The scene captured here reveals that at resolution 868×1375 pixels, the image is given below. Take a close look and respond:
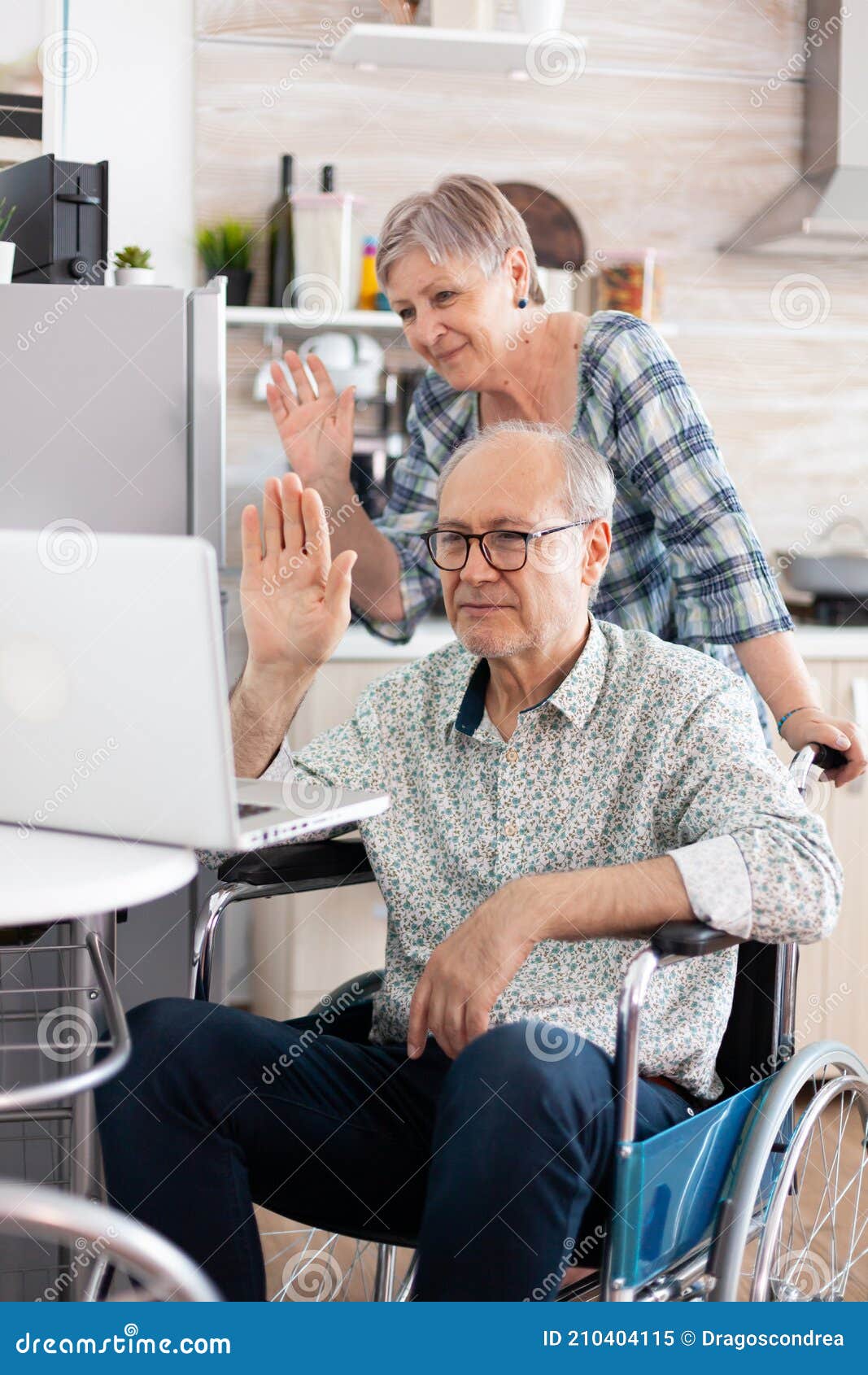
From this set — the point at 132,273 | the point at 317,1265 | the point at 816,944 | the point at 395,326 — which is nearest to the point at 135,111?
the point at 395,326

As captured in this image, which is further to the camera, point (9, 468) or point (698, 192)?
point (698, 192)

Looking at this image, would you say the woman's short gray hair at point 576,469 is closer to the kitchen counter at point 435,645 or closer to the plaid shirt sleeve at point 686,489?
the plaid shirt sleeve at point 686,489

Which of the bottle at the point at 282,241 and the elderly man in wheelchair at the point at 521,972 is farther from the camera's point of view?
the bottle at the point at 282,241

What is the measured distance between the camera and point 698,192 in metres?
3.25

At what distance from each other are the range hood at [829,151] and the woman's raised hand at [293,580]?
2.03m

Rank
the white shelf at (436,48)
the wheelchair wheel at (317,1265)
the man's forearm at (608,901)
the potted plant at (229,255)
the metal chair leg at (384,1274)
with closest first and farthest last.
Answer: the man's forearm at (608,901), the metal chair leg at (384,1274), the wheelchair wheel at (317,1265), the white shelf at (436,48), the potted plant at (229,255)

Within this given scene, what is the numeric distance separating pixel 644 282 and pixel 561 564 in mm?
1837

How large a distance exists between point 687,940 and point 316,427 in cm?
96

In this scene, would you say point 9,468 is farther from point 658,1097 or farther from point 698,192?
point 698,192

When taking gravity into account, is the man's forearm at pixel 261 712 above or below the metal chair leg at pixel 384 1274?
above

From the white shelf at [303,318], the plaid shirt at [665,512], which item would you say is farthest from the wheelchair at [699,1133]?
the white shelf at [303,318]

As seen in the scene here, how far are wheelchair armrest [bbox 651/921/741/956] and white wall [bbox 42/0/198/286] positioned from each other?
223cm

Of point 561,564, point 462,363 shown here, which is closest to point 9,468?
point 462,363

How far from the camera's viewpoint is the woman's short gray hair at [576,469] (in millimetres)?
1453
